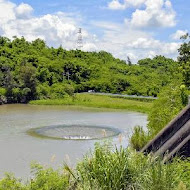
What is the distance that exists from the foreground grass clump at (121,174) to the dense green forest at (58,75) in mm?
30421

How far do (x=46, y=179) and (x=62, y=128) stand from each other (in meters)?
14.3

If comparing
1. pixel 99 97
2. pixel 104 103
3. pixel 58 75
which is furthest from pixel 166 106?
pixel 58 75

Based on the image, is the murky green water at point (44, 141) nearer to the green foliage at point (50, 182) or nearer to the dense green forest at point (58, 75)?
the green foliage at point (50, 182)

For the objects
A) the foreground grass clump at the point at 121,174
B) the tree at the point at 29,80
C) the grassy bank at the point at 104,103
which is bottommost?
the grassy bank at the point at 104,103

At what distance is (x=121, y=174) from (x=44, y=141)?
11.3 metres

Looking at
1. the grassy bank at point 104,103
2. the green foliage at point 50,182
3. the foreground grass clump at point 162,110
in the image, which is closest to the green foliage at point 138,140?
the foreground grass clump at point 162,110

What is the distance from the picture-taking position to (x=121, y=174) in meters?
4.72

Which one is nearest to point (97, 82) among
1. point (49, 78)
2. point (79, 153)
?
point (49, 78)

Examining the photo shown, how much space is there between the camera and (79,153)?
13422 millimetres

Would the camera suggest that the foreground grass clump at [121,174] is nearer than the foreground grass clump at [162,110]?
Yes

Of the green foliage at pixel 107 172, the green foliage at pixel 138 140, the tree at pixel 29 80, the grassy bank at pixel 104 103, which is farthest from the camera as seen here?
the tree at pixel 29 80

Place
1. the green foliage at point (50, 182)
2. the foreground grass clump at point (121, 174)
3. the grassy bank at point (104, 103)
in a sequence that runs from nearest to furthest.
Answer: the foreground grass clump at point (121, 174)
the green foliage at point (50, 182)
the grassy bank at point (104, 103)

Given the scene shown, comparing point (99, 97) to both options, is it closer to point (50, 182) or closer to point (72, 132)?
point (72, 132)

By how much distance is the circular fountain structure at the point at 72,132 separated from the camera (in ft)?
55.5
